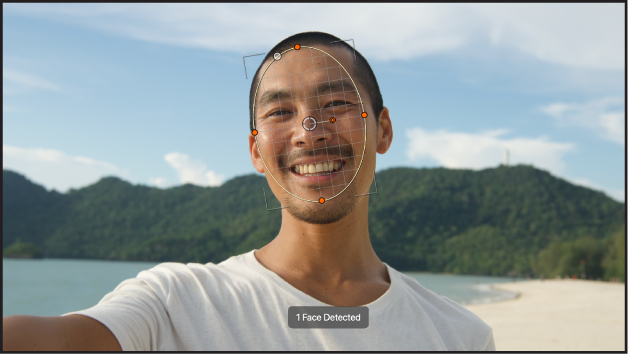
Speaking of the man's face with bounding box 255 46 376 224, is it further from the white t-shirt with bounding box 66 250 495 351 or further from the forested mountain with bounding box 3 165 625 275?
the forested mountain with bounding box 3 165 625 275

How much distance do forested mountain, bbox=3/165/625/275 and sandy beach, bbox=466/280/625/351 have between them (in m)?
9.19

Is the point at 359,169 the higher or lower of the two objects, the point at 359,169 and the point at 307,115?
the lower

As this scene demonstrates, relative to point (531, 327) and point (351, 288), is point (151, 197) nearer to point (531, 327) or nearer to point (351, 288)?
point (531, 327)

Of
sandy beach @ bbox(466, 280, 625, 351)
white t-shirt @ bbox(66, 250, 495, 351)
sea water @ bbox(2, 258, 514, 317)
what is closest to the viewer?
white t-shirt @ bbox(66, 250, 495, 351)

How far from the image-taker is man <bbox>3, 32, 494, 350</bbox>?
188cm

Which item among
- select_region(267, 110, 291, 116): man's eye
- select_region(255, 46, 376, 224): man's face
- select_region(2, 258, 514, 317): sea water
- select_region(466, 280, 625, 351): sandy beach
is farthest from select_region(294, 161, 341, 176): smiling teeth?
select_region(2, 258, 514, 317): sea water

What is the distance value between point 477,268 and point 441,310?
88.1 meters

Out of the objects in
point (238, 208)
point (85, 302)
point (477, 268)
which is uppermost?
point (238, 208)

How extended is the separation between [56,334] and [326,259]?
1202mm

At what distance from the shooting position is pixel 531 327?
25.0 meters

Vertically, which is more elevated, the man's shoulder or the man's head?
the man's head

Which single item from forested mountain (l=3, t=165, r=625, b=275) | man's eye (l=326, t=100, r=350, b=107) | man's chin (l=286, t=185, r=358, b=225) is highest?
man's eye (l=326, t=100, r=350, b=107)

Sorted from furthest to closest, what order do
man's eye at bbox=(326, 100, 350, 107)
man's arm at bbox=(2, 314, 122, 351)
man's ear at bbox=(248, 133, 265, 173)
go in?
man's ear at bbox=(248, 133, 265, 173) < man's eye at bbox=(326, 100, 350, 107) < man's arm at bbox=(2, 314, 122, 351)

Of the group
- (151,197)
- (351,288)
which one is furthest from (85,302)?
(351,288)
